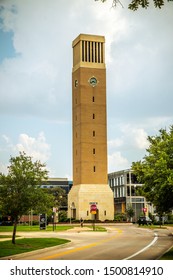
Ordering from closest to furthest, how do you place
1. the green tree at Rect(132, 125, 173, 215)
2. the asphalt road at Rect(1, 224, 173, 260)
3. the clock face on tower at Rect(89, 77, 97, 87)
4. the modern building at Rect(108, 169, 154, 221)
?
1. the asphalt road at Rect(1, 224, 173, 260)
2. the green tree at Rect(132, 125, 173, 215)
3. the clock face on tower at Rect(89, 77, 97, 87)
4. the modern building at Rect(108, 169, 154, 221)

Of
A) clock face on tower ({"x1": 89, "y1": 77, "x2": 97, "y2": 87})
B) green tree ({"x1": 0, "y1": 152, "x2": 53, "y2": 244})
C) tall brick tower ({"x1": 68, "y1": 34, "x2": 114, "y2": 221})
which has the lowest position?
green tree ({"x1": 0, "y1": 152, "x2": 53, "y2": 244})

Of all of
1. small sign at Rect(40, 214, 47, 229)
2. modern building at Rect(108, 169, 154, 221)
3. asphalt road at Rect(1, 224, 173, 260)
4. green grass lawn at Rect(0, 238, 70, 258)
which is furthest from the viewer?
modern building at Rect(108, 169, 154, 221)

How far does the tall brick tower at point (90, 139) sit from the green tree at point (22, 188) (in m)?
46.4

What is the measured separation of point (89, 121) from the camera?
72.8m

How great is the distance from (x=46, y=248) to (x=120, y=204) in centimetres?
7182

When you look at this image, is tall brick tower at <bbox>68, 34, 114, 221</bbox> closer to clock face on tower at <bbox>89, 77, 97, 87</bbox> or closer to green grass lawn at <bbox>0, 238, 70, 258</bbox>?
clock face on tower at <bbox>89, 77, 97, 87</bbox>

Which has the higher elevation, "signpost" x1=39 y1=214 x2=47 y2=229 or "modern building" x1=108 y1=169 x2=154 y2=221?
"modern building" x1=108 y1=169 x2=154 y2=221

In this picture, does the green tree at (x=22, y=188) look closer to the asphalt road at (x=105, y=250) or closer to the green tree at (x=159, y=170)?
the asphalt road at (x=105, y=250)

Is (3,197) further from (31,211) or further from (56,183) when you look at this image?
(56,183)

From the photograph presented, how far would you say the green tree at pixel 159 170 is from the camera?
20.7m

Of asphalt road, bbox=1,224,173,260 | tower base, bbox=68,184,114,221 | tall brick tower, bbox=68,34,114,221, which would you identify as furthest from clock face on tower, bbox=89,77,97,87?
asphalt road, bbox=1,224,173,260

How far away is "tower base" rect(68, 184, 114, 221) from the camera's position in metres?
71.1
